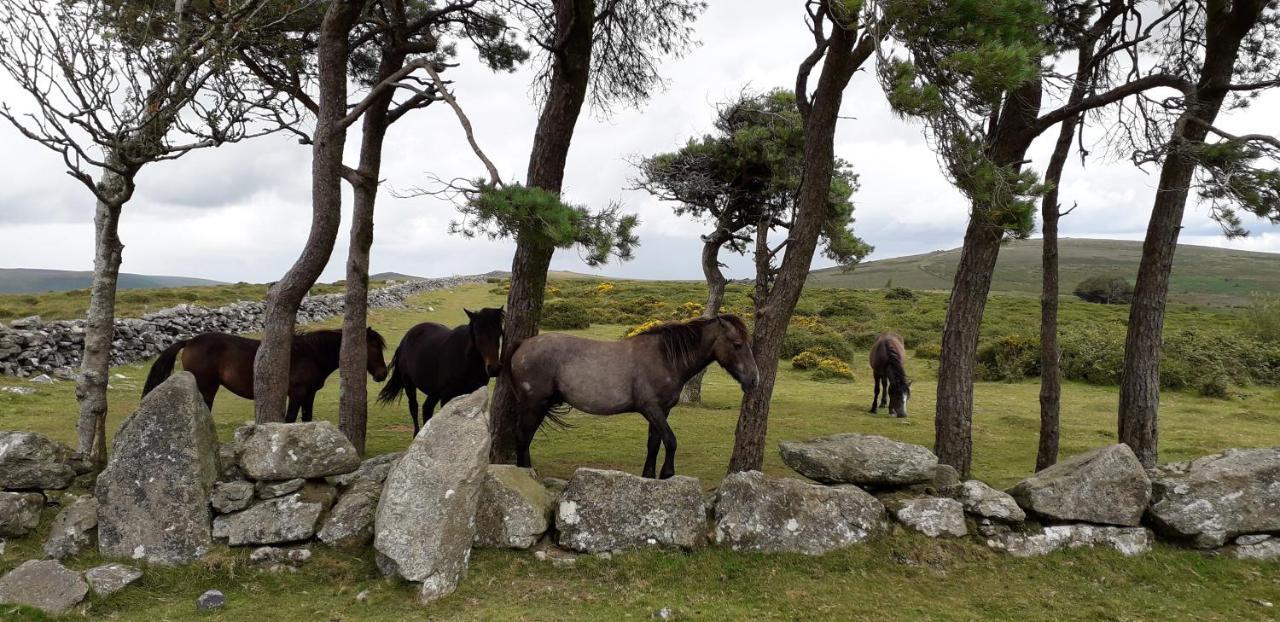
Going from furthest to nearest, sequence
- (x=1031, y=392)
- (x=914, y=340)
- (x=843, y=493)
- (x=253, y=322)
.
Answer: (x=914, y=340), (x=253, y=322), (x=1031, y=392), (x=843, y=493)

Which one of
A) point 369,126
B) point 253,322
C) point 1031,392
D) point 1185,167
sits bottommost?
point 1031,392

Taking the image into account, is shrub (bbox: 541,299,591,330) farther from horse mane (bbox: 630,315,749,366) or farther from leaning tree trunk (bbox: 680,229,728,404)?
horse mane (bbox: 630,315,749,366)

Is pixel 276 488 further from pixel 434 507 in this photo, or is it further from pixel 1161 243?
pixel 1161 243

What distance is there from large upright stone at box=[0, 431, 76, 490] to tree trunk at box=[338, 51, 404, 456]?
3.39m

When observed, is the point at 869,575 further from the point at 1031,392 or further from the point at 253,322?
the point at 253,322

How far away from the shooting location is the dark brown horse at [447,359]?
943 cm

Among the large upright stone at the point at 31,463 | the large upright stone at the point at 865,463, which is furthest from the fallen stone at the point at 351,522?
the large upright stone at the point at 865,463

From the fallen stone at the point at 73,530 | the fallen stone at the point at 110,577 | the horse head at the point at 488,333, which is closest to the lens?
the fallen stone at the point at 110,577

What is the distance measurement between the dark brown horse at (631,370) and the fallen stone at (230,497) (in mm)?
2799

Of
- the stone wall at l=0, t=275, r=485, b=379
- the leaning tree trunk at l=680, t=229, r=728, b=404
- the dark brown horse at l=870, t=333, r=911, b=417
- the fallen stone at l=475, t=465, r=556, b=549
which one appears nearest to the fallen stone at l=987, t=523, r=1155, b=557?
the fallen stone at l=475, t=465, r=556, b=549

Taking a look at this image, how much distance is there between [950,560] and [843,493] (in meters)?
1.12

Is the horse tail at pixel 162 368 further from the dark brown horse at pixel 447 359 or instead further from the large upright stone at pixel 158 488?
the large upright stone at pixel 158 488

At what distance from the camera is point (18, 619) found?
500 cm

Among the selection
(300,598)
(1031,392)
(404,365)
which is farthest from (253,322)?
(1031,392)
